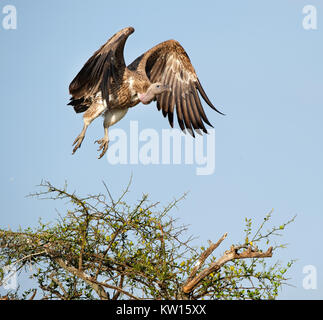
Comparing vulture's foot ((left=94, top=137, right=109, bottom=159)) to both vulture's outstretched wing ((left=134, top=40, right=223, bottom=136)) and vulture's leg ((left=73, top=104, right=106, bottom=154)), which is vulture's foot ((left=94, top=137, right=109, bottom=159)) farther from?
vulture's outstretched wing ((left=134, top=40, right=223, bottom=136))

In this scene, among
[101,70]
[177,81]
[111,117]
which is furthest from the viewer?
[177,81]

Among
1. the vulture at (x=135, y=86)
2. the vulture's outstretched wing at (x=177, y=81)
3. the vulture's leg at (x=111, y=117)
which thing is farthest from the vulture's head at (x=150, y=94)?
the vulture's outstretched wing at (x=177, y=81)

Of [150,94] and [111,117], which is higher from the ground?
[150,94]

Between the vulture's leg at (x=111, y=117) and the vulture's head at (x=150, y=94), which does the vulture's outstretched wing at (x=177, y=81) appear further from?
the vulture's leg at (x=111, y=117)

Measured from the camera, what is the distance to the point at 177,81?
11539mm

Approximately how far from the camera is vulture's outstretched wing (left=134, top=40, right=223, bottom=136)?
11070 millimetres

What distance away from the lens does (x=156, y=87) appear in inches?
403

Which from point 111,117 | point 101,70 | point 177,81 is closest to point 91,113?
point 111,117

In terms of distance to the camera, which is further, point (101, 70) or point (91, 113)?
point (91, 113)

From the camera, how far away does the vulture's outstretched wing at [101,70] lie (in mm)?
9062

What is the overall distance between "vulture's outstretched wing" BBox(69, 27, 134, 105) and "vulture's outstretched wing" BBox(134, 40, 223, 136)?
148 cm

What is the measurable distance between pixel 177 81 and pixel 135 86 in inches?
63.4

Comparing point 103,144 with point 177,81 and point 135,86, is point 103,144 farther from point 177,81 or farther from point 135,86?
point 177,81
